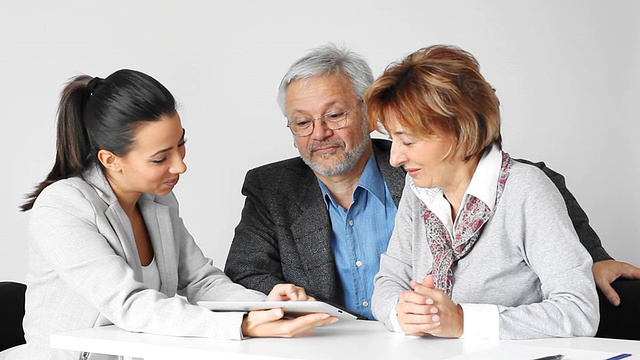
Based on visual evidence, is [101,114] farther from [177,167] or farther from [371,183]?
[371,183]

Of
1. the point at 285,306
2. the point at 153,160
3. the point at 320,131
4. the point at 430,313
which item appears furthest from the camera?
the point at 320,131

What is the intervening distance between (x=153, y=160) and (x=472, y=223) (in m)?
0.87

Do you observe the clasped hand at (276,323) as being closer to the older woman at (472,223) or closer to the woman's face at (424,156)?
the older woman at (472,223)

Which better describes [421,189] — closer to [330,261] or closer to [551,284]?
[551,284]

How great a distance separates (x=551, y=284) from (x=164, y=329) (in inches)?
35.0

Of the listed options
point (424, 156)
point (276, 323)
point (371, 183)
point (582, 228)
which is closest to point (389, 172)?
point (371, 183)

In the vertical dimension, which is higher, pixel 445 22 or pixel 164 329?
pixel 445 22

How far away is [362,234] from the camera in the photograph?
10.0 ft

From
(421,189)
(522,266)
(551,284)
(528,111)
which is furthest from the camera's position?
(528,111)

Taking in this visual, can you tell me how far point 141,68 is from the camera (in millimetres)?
4113

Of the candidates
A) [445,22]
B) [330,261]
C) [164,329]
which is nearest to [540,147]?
[445,22]

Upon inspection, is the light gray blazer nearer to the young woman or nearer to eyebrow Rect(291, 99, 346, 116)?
the young woman

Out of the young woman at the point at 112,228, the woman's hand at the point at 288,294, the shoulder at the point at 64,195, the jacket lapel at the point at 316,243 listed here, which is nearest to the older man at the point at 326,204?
the jacket lapel at the point at 316,243

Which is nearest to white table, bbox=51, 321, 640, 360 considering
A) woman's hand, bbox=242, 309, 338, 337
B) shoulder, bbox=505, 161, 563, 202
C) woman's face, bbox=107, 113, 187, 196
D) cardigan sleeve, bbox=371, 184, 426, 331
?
woman's hand, bbox=242, 309, 338, 337
